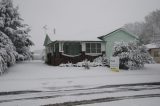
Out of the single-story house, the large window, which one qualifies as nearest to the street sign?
the single-story house

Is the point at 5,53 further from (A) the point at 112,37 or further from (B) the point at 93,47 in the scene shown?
(A) the point at 112,37

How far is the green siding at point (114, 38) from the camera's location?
31.0 metres

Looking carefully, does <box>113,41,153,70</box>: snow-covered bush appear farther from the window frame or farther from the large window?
the large window

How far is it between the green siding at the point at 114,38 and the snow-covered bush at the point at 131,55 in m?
4.55

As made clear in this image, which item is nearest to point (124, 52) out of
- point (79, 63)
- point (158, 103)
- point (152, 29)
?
point (79, 63)

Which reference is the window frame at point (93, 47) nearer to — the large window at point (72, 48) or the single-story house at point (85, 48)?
the single-story house at point (85, 48)

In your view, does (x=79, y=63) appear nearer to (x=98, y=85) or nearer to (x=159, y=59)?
(x=98, y=85)

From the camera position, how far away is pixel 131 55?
979 inches

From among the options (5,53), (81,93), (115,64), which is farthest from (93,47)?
(81,93)

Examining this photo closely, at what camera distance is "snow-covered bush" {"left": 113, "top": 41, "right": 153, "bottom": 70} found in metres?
24.9

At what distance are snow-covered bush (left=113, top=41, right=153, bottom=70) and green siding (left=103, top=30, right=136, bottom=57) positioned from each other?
455cm

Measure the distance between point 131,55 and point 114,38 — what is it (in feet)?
22.9

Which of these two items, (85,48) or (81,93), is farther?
(85,48)

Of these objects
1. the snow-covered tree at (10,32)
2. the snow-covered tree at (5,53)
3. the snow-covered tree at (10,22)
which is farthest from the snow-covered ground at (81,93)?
the snow-covered tree at (10,22)
